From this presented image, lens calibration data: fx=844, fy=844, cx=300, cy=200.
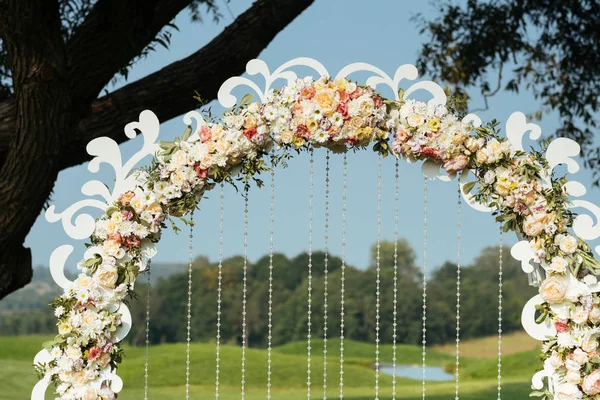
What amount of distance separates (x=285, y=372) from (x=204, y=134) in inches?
268

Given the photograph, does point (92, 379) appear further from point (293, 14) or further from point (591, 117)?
point (591, 117)

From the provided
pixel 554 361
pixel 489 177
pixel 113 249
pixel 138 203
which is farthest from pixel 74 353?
pixel 554 361

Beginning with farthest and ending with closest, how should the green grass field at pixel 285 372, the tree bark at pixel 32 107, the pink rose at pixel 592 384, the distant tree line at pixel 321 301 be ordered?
the distant tree line at pixel 321 301, the green grass field at pixel 285 372, the tree bark at pixel 32 107, the pink rose at pixel 592 384

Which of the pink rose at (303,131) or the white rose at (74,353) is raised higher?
the pink rose at (303,131)

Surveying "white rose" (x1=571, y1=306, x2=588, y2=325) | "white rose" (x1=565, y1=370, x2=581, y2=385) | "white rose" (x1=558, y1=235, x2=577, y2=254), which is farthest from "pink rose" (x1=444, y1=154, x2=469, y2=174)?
Answer: "white rose" (x1=565, y1=370, x2=581, y2=385)

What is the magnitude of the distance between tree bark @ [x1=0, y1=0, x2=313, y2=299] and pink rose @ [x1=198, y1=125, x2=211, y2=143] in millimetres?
1356

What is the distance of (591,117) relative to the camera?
795cm

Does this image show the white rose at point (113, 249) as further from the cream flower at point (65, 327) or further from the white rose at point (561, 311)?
the white rose at point (561, 311)

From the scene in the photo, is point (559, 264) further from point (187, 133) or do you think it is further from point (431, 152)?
point (187, 133)

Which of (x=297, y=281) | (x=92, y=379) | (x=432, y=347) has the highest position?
(x=297, y=281)

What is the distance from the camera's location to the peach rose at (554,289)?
3734 mm

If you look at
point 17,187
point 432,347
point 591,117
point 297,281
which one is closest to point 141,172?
point 17,187

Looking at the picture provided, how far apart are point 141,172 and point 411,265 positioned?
7134 mm

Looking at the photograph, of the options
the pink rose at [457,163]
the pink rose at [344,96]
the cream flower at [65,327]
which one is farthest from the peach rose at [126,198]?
the pink rose at [457,163]
